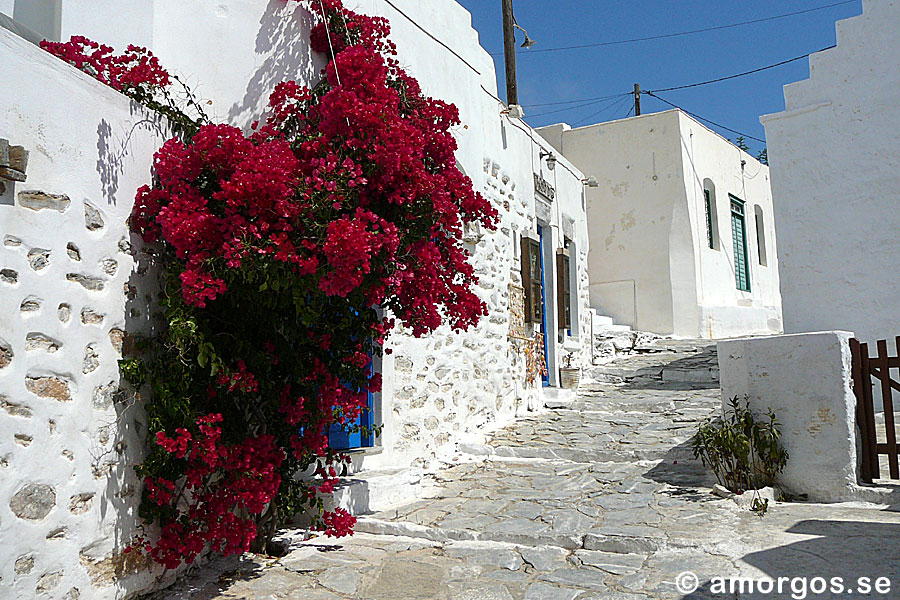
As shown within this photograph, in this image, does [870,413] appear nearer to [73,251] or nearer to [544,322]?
[73,251]

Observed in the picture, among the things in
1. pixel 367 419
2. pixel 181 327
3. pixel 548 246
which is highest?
pixel 548 246

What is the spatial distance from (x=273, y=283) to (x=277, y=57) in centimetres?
269

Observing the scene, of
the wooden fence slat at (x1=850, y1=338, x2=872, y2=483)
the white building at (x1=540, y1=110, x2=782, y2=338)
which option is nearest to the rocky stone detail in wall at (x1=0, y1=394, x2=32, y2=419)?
the wooden fence slat at (x1=850, y1=338, x2=872, y2=483)

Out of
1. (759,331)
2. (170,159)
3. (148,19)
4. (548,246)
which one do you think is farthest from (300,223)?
(759,331)

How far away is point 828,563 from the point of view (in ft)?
13.4

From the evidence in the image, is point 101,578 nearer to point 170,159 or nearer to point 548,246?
point 170,159

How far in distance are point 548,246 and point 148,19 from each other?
7.59 m

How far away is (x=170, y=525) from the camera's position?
12.9 ft

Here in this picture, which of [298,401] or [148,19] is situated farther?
[148,19]

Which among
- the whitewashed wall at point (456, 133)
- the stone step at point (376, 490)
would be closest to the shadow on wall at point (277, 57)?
the whitewashed wall at point (456, 133)

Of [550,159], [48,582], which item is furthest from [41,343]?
[550,159]

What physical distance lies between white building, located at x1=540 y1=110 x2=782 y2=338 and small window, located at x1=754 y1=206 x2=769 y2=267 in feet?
5.77

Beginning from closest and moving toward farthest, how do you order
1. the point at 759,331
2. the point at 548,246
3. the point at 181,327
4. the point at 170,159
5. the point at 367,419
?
the point at 181,327 < the point at 170,159 < the point at 367,419 < the point at 548,246 < the point at 759,331

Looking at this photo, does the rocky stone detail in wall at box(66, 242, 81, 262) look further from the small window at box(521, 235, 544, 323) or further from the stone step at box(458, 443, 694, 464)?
the small window at box(521, 235, 544, 323)
